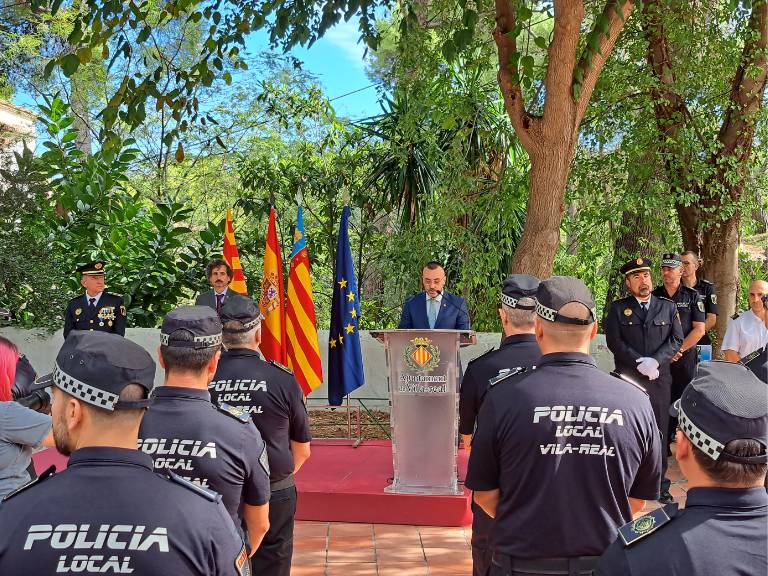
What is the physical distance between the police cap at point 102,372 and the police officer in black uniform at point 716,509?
1179 mm

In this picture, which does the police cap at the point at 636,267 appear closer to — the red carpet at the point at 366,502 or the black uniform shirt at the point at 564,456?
the red carpet at the point at 366,502

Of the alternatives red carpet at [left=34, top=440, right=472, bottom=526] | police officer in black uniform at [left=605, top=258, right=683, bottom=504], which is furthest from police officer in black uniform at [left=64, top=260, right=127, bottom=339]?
police officer in black uniform at [left=605, top=258, right=683, bottom=504]

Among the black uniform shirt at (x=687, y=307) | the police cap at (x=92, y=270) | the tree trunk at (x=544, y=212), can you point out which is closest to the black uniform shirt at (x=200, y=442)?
the tree trunk at (x=544, y=212)

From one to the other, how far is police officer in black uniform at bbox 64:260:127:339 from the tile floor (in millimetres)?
3620

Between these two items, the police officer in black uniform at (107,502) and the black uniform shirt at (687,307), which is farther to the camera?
the black uniform shirt at (687,307)

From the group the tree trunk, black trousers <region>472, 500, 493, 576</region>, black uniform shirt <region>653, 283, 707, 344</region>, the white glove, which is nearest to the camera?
black trousers <region>472, 500, 493, 576</region>

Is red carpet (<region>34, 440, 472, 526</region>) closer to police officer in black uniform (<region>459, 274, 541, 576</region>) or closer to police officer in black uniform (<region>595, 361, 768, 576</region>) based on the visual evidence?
police officer in black uniform (<region>459, 274, 541, 576</region>)

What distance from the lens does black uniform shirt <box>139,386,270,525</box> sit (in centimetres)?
284

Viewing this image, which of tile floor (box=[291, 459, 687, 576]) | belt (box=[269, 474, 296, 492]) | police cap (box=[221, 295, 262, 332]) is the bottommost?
tile floor (box=[291, 459, 687, 576])

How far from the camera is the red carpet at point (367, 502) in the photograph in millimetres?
6469

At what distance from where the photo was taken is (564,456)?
2818mm

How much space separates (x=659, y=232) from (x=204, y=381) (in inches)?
291

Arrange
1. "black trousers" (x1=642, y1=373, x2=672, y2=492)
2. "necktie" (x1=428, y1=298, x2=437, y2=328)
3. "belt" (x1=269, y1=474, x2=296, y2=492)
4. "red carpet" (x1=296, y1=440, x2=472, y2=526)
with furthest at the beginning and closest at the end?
"necktie" (x1=428, y1=298, x2=437, y2=328)
"black trousers" (x1=642, y1=373, x2=672, y2=492)
"red carpet" (x1=296, y1=440, x2=472, y2=526)
"belt" (x1=269, y1=474, x2=296, y2=492)

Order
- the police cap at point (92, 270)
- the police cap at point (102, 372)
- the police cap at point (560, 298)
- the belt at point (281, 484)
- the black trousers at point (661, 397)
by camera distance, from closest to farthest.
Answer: the police cap at point (102, 372) → the police cap at point (560, 298) → the belt at point (281, 484) → the black trousers at point (661, 397) → the police cap at point (92, 270)
